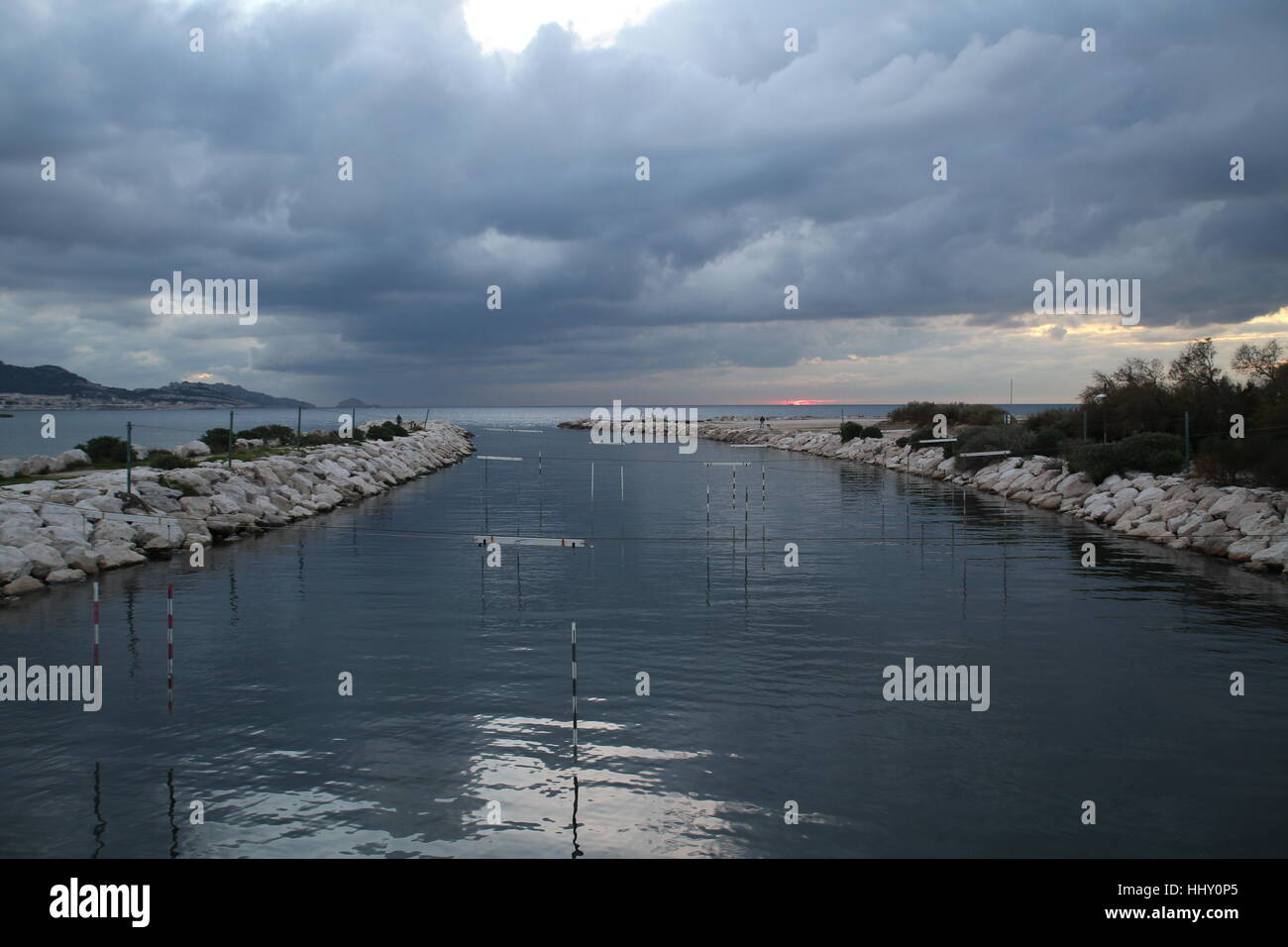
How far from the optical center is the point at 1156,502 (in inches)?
1293

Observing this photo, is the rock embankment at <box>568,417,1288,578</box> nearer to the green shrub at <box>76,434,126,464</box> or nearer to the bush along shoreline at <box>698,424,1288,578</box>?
the bush along shoreline at <box>698,424,1288,578</box>

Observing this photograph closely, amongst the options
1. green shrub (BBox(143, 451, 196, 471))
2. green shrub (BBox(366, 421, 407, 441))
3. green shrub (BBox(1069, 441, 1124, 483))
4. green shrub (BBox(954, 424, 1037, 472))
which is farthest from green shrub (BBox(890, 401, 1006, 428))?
green shrub (BBox(143, 451, 196, 471))

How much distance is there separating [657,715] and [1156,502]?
2741 centimetres

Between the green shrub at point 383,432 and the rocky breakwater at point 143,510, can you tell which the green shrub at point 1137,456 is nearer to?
the rocky breakwater at point 143,510

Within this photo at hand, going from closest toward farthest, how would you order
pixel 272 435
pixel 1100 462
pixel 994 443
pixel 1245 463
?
pixel 1245 463 → pixel 1100 462 → pixel 994 443 → pixel 272 435

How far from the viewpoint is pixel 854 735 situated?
1231 cm

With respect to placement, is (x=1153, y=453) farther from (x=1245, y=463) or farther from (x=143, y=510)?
(x=143, y=510)

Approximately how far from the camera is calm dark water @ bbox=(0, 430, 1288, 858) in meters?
9.56

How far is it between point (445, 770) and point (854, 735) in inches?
218

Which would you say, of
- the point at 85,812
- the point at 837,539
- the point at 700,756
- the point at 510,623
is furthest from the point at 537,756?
the point at 837,539

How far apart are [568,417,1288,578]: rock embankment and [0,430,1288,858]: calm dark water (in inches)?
56.3

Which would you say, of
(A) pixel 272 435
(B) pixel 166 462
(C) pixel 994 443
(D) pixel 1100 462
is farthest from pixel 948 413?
(B) pixel 166 462

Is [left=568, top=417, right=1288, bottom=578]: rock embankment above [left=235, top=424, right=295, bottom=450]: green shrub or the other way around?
the other way around

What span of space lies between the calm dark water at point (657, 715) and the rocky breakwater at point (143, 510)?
52.6 inches
